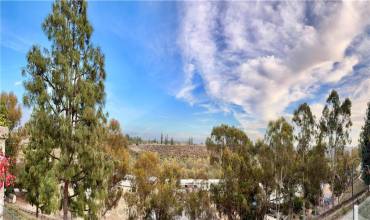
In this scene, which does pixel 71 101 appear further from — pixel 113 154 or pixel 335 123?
pixel 335 123

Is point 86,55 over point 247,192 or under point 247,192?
over

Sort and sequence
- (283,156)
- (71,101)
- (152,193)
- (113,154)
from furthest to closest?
(152,193), (283,156), (113,154), (71,101)

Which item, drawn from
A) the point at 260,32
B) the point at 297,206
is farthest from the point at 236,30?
the point at 297,206

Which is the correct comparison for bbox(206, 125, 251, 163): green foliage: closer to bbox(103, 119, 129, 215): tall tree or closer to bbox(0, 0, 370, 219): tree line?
bbox(0, 0, 370, 219): tree line

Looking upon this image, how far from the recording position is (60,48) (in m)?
10.6

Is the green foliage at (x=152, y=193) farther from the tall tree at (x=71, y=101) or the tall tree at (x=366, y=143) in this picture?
the tall tree at (x=366, y=143)

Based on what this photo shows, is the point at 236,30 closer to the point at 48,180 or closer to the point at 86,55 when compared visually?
the point at 86,55

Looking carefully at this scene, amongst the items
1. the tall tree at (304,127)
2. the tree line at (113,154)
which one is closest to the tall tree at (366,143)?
the tree line at (113,154)

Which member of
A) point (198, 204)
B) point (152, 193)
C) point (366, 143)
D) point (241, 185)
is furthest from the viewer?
point (366, 143)

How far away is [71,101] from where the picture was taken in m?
10.2

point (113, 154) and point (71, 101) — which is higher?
point (71, 101)

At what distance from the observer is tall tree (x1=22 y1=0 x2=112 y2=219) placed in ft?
32.7

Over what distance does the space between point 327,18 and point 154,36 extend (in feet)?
27.6

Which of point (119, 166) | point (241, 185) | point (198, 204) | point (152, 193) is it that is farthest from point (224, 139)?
point (119, 166)
